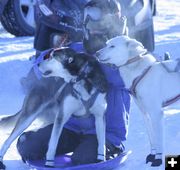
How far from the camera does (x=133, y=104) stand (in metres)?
5.03

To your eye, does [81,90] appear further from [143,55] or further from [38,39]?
[38,39]

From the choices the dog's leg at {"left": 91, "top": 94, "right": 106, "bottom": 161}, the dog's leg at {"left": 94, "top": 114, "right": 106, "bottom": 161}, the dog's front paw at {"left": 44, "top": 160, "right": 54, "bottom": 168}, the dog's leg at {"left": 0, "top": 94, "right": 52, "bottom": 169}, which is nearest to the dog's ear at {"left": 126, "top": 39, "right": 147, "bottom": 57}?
the dog's leg at {"left": 91, "top": 94, "right": 106, "bottom": 161}

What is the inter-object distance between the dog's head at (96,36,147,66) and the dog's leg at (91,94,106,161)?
23 centimetres

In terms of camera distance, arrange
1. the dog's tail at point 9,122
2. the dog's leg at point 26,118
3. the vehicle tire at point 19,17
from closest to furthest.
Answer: the dog's leg at point 26,118 < the dog's tail at point 9,122 < the vehicle tire at point 19,17

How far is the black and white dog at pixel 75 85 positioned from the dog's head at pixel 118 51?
0.10 m

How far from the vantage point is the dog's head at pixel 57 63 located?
11.1 feet

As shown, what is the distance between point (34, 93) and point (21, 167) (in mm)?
491

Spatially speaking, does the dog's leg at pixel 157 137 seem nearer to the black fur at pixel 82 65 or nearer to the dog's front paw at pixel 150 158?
the dog's front paw at pixel 150 158

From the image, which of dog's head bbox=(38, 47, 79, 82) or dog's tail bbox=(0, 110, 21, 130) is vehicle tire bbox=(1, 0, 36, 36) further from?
dog's head bbox=(38, 47, 79, 82)

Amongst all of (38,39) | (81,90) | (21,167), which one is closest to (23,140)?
(21,167)

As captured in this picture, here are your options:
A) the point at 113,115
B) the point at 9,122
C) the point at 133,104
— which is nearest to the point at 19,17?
the point at 133,104

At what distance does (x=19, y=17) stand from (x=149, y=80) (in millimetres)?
4149

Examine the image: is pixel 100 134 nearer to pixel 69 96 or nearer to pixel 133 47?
pixel 69 96

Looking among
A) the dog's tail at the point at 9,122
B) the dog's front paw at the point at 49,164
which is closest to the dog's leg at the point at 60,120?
the dog's front paw at the point at 49,164
